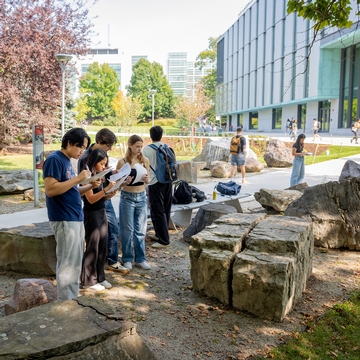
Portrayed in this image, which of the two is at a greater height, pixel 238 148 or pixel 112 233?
pixel 238 148

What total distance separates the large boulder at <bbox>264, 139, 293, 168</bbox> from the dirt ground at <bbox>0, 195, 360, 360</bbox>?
1205cm

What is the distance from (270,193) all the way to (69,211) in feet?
19.0

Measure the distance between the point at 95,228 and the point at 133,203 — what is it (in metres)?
0.81

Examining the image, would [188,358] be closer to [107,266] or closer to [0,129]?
[107,266]

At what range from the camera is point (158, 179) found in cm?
589

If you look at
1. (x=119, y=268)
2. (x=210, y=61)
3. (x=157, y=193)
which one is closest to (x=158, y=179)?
(x=157, y=193)

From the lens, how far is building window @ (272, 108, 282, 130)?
1958 inches

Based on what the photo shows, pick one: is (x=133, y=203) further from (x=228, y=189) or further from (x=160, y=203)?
(x=228, y=189)

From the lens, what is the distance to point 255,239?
4.59m

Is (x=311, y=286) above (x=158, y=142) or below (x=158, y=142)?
below

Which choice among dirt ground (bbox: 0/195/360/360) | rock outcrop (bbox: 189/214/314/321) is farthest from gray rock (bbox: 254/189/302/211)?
rock outcrop (bbox: 189/214/314/321)

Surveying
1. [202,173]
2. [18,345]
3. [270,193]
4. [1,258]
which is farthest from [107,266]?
[202,173]

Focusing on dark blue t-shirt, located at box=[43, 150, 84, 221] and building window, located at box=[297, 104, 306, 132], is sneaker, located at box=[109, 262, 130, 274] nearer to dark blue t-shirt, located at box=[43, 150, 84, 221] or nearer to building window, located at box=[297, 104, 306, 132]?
dark blue t-shirt, located at box=[43, 150, 84, 221]

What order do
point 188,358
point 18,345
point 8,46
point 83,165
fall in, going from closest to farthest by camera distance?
point 18,345, point 188,358, point 83,165, point 8,46
